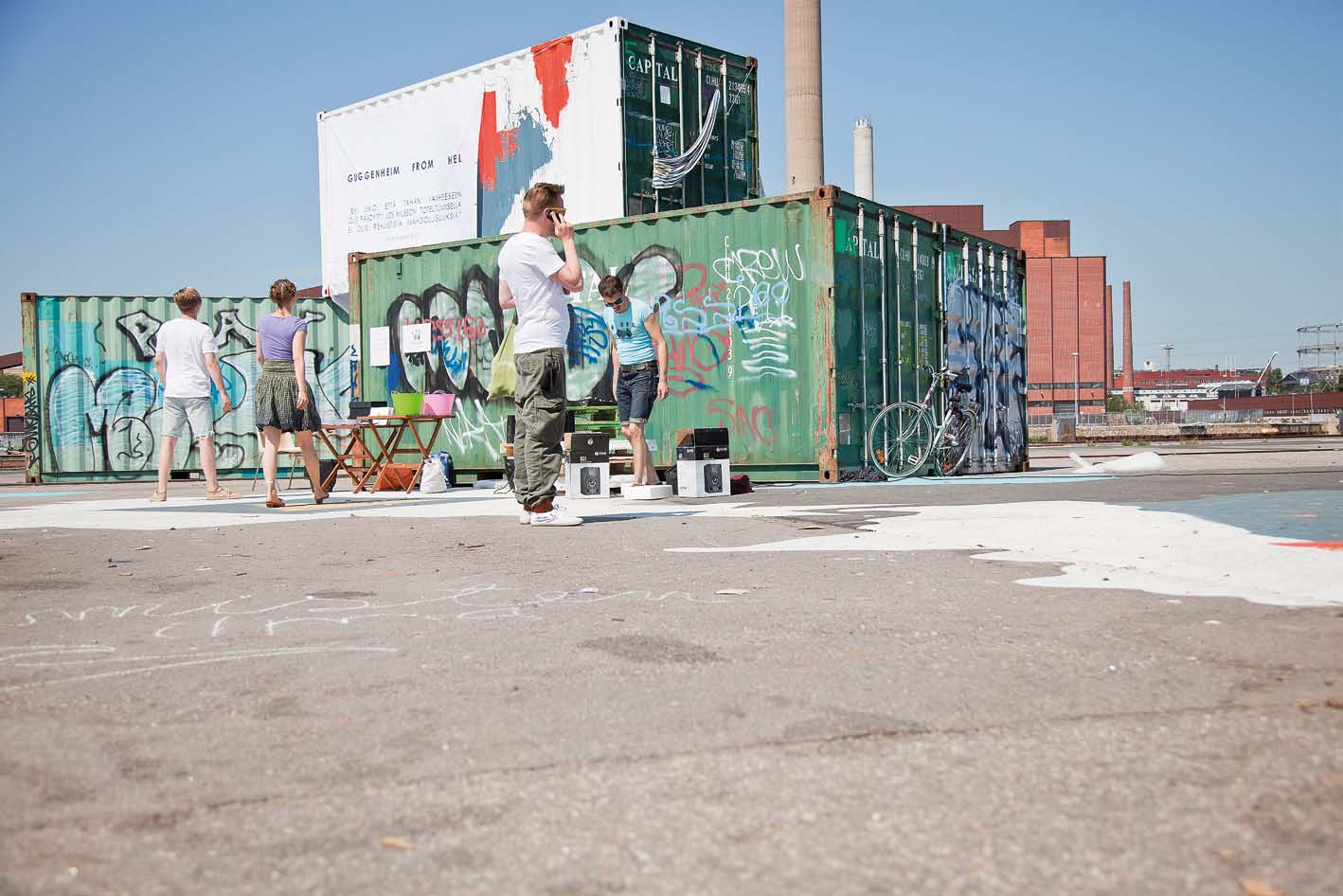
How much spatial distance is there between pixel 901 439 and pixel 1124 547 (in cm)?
739

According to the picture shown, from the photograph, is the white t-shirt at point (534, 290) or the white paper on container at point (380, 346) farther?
the white paper on container at point (380, 346)

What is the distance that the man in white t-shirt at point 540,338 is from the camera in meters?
7.09

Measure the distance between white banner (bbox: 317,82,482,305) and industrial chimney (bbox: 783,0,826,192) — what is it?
1774cm

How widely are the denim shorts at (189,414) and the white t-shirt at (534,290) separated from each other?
15.0 feet

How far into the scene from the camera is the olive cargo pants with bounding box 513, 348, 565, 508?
7090 millimetres

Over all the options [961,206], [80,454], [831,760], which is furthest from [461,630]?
[961,206]

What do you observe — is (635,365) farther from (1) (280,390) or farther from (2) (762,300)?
(1) (280,390)

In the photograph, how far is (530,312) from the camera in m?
7.15

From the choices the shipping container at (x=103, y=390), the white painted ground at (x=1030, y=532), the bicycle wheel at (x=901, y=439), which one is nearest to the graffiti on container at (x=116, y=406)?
the shipping container at (x=103, y=390)

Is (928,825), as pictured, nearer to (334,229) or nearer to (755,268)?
(755,268)

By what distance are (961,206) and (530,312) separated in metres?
92.6

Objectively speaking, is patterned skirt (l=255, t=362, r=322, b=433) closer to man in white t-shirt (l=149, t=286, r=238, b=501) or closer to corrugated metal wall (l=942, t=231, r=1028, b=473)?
man in white t-shirt (l=149, t=286, r=238, b=501)

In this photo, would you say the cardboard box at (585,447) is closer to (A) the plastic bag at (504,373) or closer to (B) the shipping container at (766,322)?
(B) the shipping container at (766,322)

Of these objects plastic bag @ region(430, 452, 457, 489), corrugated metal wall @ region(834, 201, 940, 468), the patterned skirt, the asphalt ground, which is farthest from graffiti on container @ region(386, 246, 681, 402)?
the asphalt ground
